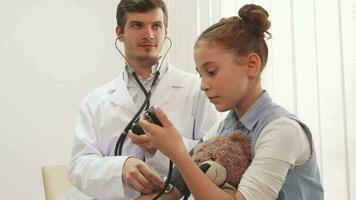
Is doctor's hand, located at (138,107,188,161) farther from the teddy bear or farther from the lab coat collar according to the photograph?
the lab coat collar

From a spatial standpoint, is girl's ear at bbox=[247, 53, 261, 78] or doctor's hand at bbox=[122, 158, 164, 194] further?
doctor's hand at bbox=[122, 158, 164, 194]

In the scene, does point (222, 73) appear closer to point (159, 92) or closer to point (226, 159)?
point (226, 159)

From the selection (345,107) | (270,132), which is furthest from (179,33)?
(270,132)

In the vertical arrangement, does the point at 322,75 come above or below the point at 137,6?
below

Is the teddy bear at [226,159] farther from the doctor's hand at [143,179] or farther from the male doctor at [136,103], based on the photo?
the male doctor at [136,103]

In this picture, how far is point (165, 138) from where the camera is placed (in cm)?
100

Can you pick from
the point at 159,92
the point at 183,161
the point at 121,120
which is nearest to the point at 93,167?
the point at 121,120

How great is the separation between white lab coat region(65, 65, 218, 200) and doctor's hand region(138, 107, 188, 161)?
325 mm

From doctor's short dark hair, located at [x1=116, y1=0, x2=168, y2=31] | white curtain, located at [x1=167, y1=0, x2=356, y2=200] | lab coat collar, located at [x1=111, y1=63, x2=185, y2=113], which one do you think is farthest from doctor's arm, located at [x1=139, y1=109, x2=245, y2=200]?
white curtain, located at [x1=167, y1=0, x2=356, y2=200]

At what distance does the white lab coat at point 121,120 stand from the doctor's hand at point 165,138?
1.07ft

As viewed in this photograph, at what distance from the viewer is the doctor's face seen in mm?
1475

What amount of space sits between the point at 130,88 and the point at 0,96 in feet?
4.41

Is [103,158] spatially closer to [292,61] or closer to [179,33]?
[292,61]

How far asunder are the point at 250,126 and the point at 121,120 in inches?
20.8
